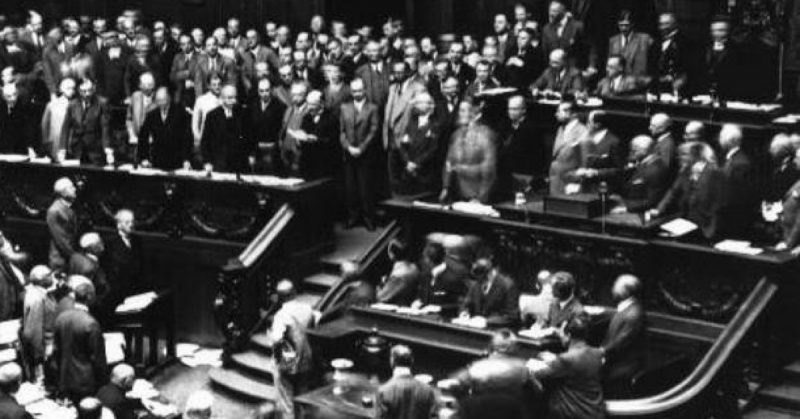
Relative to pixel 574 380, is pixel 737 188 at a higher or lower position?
higher

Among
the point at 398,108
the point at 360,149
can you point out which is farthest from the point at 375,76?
the point at 360,149

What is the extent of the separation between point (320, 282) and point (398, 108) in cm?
242

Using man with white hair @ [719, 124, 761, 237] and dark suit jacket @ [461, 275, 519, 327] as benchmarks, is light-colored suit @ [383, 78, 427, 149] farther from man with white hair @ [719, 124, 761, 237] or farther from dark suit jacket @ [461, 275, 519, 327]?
man with white hair @ [719, 124, 761, 237]

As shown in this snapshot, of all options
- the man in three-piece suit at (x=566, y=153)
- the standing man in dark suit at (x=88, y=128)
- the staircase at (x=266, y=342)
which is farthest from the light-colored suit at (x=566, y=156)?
the standing man in dark suit at (x=88, y=128)

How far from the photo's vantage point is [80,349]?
44.6 feet

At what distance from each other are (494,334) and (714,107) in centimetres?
445

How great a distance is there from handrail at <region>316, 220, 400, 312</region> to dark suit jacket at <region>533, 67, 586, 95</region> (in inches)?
110

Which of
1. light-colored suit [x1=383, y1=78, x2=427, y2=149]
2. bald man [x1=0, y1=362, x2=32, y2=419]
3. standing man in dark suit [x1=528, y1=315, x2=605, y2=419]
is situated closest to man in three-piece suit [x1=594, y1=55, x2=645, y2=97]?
light-colored suit [x1=383, y1=78, x2=427, y2=149]

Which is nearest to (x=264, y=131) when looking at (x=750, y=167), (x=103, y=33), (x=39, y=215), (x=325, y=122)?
(x=325, y=122)

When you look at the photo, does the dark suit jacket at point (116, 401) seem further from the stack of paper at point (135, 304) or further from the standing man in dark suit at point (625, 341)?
the standing man in dark suit at point (625, 341)

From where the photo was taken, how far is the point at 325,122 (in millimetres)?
16688

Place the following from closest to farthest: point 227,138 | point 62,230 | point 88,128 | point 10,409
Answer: point 10,409, point 62,230, point 227,138, point 88,128

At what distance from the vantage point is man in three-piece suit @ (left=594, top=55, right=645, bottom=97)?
54.7 feet

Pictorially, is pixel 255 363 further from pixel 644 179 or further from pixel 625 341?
pixel 644 179
